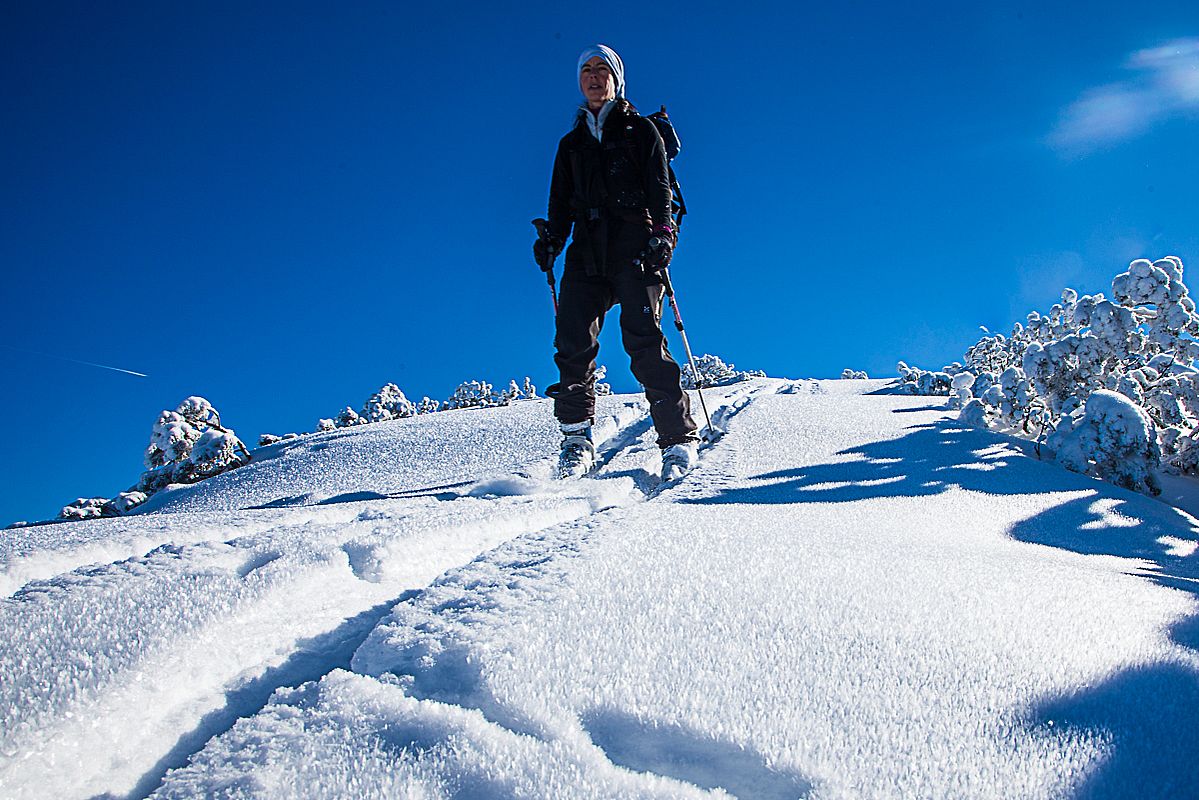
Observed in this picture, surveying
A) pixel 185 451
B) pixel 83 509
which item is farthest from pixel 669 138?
pixel 185 451

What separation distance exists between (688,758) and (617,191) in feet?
9.84

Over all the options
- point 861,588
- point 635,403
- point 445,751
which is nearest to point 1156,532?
point 861,588

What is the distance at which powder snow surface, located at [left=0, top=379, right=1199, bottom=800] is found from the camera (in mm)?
570

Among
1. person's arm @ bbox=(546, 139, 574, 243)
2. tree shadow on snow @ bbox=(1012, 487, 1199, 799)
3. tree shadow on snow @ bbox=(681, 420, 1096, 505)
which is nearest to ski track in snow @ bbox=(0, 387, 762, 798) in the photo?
tree shadow on snow @ bbox=(1012, 487, 1199, 799)

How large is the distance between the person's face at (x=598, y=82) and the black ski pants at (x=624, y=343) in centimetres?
96

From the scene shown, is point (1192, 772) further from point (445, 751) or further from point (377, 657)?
point (377, 657)

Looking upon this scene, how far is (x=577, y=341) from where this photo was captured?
323 cm

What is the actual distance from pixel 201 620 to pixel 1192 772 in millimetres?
1179

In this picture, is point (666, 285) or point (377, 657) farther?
point (666, 285)

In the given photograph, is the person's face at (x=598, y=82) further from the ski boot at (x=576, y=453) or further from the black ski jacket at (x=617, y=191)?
the ski boot at (x=576, y=453)

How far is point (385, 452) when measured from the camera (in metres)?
4.29

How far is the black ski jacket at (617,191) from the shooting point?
10.5 feet

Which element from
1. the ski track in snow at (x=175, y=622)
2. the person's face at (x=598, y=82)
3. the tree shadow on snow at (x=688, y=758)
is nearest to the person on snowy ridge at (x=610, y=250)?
the person's face at (x=598, y=82)

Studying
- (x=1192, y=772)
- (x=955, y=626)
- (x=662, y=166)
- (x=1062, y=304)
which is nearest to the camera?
(x=1192, y=772)
